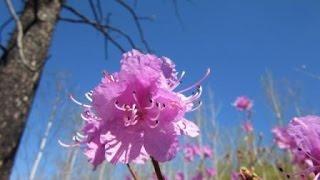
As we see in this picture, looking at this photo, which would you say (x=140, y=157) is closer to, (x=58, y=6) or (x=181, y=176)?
(x=58, y=6)

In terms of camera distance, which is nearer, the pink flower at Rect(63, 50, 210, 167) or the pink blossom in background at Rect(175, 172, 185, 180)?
the pink flower at Rect(63, 50, 210, 167)

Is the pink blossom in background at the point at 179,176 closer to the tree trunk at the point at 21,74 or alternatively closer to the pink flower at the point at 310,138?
the tree trunk at the point at 21,74

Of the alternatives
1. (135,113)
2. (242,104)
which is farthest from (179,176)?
(135,113)

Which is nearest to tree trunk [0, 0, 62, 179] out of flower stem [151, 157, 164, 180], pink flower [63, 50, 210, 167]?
pink flower [63, 50, 210, 167]

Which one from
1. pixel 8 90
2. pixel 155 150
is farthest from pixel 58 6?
pixel 155 150

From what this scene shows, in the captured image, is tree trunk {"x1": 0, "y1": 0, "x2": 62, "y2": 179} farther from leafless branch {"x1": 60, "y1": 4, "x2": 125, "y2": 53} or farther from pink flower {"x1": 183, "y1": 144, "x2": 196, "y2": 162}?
pink flower {"x1": 183, "y1": 144, "x2": 196, "y2": 162}

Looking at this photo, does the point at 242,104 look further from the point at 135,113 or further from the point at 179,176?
the point at 135,113
